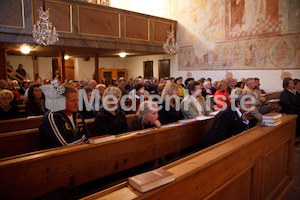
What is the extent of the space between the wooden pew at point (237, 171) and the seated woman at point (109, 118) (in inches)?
66.2

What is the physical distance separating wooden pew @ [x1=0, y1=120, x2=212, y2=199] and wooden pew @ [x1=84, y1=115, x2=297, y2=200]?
0.90m

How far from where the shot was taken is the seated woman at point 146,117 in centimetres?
326

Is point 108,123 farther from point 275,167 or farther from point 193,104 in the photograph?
point 275,167

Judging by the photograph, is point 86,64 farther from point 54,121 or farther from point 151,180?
point 151,180

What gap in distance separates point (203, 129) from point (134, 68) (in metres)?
14.7

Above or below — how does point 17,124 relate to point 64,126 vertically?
below

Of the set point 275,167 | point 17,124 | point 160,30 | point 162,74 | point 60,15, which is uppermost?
point 160,30

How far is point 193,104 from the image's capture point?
4.66 meters

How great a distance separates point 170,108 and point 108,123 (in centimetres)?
141

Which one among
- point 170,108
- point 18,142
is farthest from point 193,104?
point 18,142

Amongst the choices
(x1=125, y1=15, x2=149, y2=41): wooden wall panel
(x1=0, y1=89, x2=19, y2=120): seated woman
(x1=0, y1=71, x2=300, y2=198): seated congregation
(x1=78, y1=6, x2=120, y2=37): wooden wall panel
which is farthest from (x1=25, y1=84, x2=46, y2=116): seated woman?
(x1=125, y1=15, x2=149, y2=41): wooden wall panel

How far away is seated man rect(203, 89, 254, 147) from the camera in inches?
120

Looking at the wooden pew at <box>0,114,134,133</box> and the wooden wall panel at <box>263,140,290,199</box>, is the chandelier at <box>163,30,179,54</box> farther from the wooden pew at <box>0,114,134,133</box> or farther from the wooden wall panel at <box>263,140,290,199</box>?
the wooden wall panel at <box>263,140,290,199</box>

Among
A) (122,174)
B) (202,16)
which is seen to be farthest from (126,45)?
(122,174)
